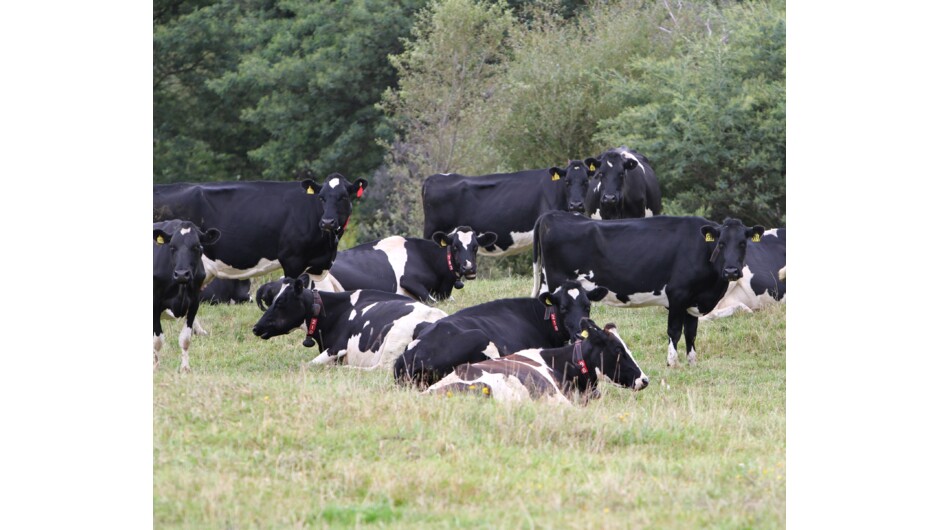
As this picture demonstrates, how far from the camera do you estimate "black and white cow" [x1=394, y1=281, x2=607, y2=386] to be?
1125 centimetres

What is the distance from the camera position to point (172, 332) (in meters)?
15.0

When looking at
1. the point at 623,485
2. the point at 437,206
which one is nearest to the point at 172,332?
the point at 437,206

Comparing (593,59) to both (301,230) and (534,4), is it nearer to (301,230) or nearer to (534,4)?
(534,4)

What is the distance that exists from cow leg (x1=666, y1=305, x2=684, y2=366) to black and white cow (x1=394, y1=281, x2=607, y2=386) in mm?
1151

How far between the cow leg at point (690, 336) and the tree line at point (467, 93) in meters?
13.7

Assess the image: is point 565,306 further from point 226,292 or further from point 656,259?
point 226,292

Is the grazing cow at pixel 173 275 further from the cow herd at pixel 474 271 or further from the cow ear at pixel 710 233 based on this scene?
the cow ear at pixel 710 233

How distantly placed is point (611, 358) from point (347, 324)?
375 cm

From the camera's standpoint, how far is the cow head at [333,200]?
50.8ft

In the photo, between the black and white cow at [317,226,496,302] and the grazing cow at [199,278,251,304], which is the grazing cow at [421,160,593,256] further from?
the grazing cow at [199,278,251,304]

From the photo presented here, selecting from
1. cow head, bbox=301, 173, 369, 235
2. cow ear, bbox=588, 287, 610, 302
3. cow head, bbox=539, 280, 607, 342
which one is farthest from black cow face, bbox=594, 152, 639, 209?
cow head, bbox=539, 280, 607, 342

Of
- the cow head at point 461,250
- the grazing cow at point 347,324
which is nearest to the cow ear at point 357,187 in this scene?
the cow head at point 461,250

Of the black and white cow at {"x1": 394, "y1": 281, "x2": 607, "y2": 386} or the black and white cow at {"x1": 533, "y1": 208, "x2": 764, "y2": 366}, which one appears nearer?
the black and white cow at {"x1": 394, "y1": 281, "x2": 607, "y2": 386}

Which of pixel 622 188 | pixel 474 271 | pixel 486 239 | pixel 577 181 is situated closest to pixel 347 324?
pixel 474 271
